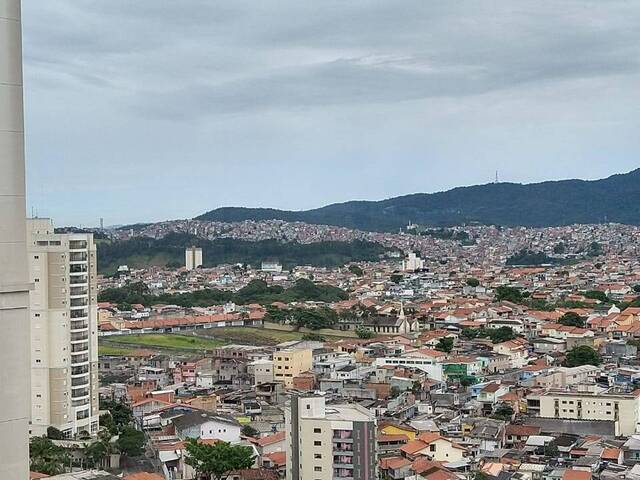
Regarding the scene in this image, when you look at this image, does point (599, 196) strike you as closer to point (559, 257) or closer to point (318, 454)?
point (559, 257)

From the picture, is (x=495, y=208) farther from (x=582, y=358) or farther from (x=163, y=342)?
(x=582, y=358)

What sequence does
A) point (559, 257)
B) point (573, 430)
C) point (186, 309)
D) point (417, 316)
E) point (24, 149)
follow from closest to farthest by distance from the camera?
point (24, 149) < point (573, 430) < point (417, 316) < point (186, 309) < point (559, 257)

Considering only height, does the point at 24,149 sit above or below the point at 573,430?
above

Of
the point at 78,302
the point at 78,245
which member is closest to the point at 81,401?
the point at 78,302

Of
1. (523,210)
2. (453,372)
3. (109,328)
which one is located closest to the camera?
(453,372)

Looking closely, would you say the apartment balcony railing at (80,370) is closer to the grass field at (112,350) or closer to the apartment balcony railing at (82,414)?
the apartment balcony railing at (82,414)

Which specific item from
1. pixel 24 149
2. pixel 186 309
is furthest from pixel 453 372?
pixel 24 149

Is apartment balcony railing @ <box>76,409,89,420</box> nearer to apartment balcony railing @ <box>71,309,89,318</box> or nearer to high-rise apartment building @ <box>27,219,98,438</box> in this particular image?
high-rise apartment building @ <box>27,219,98,438</box>
